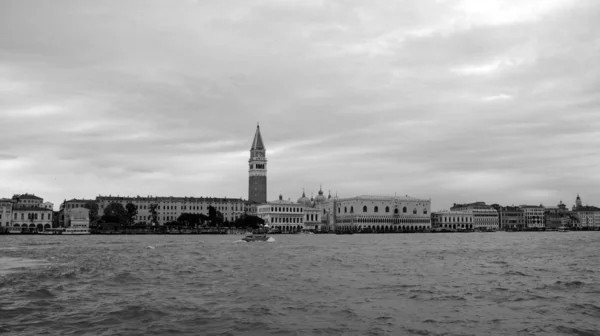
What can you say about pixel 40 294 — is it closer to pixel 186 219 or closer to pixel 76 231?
pixel 76 231

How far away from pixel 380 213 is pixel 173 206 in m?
53.8

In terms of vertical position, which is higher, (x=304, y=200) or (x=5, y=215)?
(x=304, y=200)

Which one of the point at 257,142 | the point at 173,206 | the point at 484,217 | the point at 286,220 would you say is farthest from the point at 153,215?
the point at 484,217

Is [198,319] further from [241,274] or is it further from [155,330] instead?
[241,274]

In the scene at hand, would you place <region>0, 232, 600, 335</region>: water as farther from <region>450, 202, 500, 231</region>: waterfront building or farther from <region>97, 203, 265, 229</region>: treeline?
<region>450, 202, 500, 231</region>: waterfront building

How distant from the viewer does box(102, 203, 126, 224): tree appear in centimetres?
12049

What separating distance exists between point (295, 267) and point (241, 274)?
4822 millimetres

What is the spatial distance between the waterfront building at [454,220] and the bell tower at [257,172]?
5151 cm

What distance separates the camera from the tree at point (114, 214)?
395ft

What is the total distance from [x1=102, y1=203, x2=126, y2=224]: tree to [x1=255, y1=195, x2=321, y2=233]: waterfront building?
1273 inches

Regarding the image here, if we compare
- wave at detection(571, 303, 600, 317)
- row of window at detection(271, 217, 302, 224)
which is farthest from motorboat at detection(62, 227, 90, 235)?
wave at detection(571, 303, 600, 317)

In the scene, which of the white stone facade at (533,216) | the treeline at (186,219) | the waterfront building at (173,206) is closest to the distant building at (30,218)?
the treeline at (186,219)

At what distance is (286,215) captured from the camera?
146500 millimetres

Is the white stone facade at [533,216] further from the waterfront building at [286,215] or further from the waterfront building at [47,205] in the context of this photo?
the waterfront building at [47,205]
